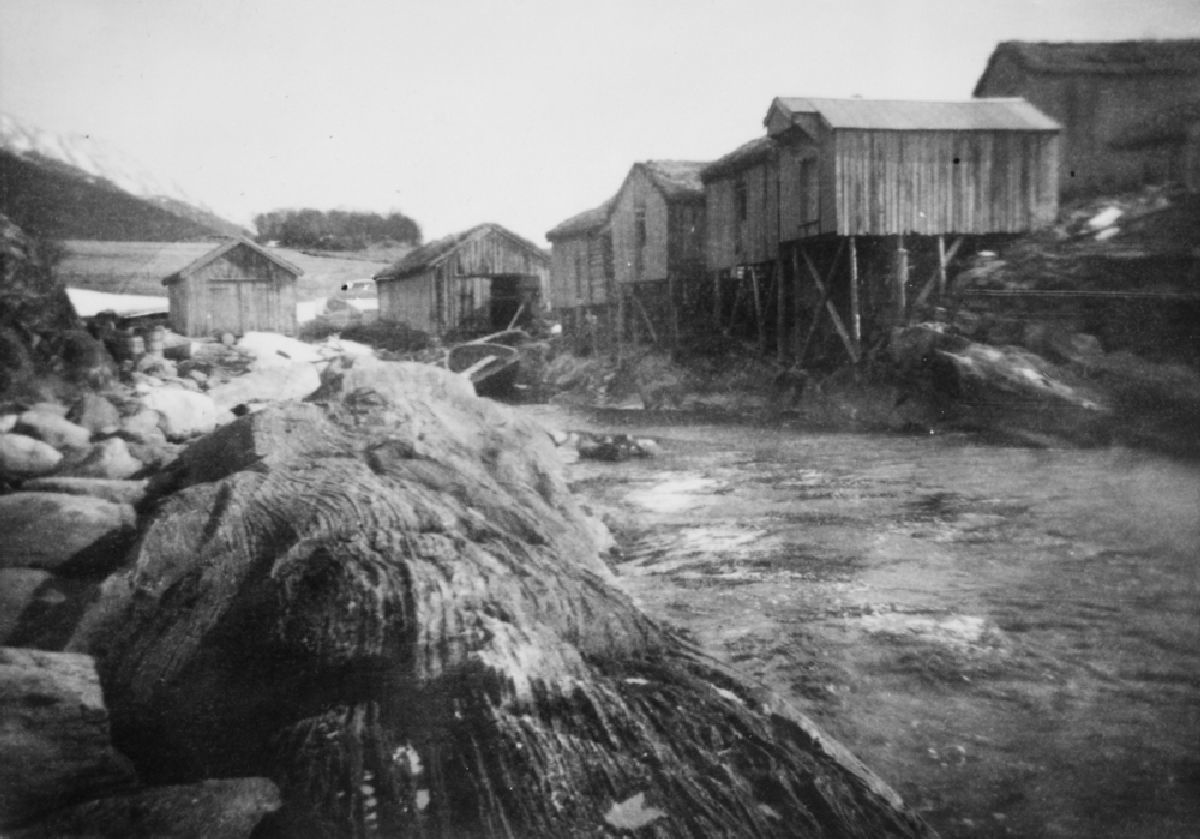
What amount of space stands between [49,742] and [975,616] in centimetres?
453

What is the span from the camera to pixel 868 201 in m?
14.3

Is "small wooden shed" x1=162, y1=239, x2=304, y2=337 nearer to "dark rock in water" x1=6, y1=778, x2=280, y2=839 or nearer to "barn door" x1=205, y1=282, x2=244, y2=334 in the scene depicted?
"barn door" x1=205, y1=282, x2=244, y2=334

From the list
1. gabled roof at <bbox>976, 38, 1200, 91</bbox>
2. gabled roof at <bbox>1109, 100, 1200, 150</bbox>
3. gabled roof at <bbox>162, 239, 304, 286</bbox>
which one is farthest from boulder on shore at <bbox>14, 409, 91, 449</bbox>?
gabled roof at <bbox>1109, 100, 1200, 150</bbox>

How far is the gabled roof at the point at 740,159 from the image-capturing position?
56.4 ft

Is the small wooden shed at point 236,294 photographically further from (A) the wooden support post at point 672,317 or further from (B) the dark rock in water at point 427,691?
(B) the dark rock in water at point 427,691

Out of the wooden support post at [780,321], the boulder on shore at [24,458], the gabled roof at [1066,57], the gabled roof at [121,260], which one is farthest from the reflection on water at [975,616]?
the wooden support post at [780,321]

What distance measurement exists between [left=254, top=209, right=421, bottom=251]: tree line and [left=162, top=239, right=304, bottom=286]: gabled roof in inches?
23.4

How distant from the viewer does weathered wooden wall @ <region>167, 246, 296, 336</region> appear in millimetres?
20047

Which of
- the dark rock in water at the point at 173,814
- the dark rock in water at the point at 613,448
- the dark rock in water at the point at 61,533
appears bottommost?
the dark rock in water at the point at 613,448

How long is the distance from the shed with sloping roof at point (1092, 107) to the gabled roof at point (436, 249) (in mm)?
12193

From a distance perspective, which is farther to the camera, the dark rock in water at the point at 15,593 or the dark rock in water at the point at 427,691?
the dark rock in water at the point at 15,593

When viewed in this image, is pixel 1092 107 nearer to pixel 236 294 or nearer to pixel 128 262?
pixel 128 262

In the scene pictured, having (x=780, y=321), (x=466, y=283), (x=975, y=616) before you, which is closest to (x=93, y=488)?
(x=975, y=616)

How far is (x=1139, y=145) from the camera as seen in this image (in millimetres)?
15023
